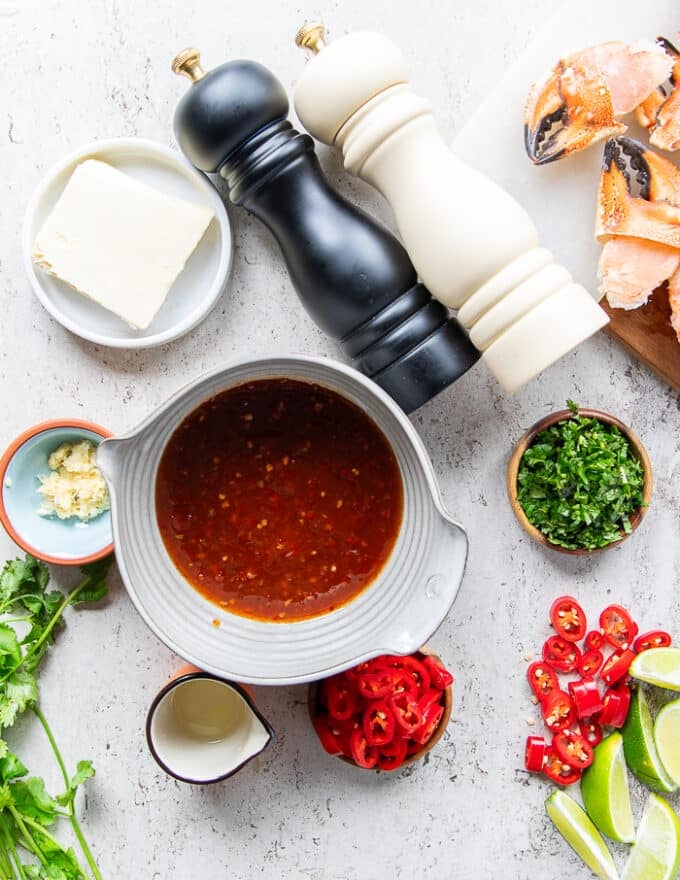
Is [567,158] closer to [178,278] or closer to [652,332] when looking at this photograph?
[652,332]

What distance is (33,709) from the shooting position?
2098 millimetres

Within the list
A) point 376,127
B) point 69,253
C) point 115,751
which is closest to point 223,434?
point 69,253

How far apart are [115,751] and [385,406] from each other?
1138 mm

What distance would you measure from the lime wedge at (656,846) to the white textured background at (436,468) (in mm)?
148

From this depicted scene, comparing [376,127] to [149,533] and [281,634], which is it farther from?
[281,634]

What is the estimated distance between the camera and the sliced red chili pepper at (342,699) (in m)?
1.96

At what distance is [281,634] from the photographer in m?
1.85

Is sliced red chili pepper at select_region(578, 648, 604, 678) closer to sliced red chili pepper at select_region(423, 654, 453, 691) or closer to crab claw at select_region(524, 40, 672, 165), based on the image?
sliced red chili pepper at select_region(423, 654, 453, 691)

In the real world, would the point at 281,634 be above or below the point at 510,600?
above

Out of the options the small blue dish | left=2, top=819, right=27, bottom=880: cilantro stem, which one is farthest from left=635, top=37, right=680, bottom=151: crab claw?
left=2, top=819, right=27, bottom=880: cilantro stem

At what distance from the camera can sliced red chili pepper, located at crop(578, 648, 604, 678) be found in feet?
6.89

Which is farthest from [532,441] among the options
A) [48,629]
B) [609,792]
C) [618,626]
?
[48,629]

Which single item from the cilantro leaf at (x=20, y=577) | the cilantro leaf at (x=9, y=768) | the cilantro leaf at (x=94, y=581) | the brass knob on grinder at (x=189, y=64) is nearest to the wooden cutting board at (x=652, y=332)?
the brass knob on grinder at (x=189, y=64)

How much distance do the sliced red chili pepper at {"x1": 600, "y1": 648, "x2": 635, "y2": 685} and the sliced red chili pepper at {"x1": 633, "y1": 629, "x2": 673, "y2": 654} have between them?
1.0 inches
